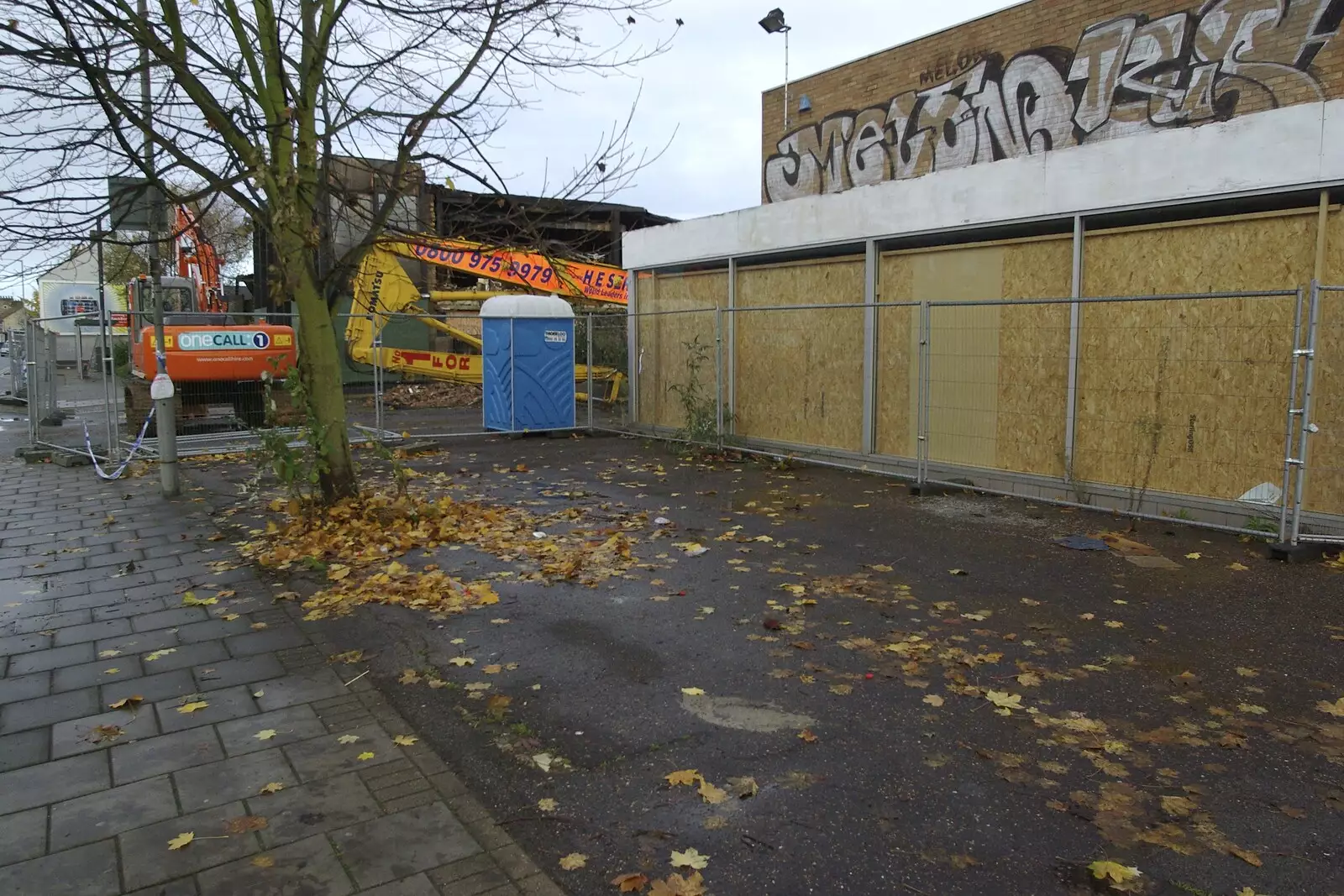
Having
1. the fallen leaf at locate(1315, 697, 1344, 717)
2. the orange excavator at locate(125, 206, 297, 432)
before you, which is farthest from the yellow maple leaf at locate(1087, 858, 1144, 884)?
the orange excavator at locate(125, 206, 297, 432)

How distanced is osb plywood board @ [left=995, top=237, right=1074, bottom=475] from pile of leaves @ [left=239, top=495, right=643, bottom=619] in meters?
4.35

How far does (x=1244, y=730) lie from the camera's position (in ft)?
13.3

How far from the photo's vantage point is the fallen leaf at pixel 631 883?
2924 millimetres

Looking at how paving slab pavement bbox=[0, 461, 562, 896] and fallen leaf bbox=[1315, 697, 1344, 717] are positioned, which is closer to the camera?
paving slab pavement bbox=[0, 461, 562, 896]

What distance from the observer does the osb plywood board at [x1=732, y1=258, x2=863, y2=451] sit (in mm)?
11898

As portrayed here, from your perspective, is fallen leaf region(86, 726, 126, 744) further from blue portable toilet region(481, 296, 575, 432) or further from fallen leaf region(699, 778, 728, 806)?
blue portable toilet region(481, 296, 575, 432)

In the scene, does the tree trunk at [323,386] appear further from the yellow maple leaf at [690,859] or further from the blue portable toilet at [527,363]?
the blue portable toilet at [527,363]

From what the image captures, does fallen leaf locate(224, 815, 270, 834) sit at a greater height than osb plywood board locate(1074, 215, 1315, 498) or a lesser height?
lesser

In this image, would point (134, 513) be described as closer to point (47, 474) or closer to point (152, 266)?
point (152, 266)

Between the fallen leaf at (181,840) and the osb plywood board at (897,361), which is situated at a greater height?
the osb plywood board at (897,361)

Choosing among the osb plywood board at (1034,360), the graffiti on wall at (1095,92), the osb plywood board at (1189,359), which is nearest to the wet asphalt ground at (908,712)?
the osb plywood board at (1189,359)

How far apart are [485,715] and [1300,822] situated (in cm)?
327

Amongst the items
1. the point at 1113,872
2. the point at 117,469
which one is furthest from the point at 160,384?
the point at 1113,872

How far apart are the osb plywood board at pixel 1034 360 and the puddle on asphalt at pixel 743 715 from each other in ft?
21.4
